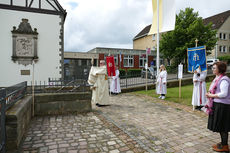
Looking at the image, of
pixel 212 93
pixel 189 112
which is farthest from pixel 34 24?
pixel 212 93

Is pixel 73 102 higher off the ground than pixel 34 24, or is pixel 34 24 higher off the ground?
pixel 34 24

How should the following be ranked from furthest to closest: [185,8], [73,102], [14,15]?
[185,8], [14,15], [73,102]

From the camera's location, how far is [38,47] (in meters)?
12.8

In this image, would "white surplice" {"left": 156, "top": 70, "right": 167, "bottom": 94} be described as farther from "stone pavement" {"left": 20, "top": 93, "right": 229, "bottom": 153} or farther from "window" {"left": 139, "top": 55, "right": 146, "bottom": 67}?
"window" {"left": 139, "top": 55, "right": 146, "bottom": 67}

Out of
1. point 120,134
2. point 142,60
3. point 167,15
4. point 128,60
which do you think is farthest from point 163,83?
point 142,60

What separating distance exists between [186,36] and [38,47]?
20.7m

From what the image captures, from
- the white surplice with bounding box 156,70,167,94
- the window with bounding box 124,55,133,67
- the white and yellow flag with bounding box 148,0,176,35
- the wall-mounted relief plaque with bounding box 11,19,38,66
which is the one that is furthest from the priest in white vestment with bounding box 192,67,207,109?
the window with bounding box 124,55,133,67

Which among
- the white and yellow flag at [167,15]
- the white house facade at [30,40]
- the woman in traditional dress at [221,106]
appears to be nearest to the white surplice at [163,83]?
the white and yellow flag at [167,15]

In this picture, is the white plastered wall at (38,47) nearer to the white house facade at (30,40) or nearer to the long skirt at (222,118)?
the white house facade at (30,40)

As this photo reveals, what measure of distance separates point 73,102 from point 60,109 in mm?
516

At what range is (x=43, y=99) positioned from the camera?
19.1 ft

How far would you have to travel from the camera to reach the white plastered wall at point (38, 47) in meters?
12.1

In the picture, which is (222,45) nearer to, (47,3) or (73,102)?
(47,3)

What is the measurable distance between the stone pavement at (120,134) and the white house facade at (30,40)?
27.9 ft
